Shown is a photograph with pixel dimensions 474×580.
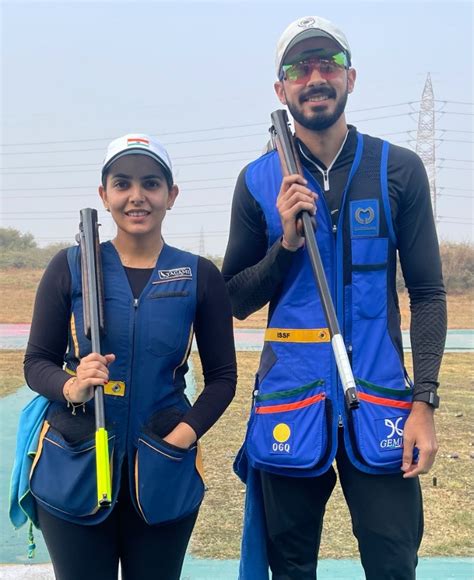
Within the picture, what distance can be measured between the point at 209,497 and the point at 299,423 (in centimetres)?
270

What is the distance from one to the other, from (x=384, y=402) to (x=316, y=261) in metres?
0.52

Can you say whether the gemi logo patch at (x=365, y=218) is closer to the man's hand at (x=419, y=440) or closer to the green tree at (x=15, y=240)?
the man's hand at (x=419, y=440)

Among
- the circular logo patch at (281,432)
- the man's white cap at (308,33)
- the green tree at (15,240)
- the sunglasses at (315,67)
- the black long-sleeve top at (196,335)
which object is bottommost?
the circular logo patch at (281,432)

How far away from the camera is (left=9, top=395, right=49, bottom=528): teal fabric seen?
84.0 inches

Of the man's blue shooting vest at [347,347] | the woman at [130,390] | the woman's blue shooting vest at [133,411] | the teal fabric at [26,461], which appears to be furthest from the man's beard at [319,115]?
the teal fabric at [26,461]

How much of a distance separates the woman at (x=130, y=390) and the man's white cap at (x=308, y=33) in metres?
0.59

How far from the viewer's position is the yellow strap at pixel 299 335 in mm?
2242

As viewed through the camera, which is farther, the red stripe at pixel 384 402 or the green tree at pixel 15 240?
the green tree at pixel 15 240

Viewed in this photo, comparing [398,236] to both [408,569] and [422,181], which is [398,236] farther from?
[408,569]

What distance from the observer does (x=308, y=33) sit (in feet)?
7.57

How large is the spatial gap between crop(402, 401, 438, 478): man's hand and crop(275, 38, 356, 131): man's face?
100 cm

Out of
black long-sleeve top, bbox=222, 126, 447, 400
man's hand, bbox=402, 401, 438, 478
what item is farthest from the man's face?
man's hand, bbox=402, 401, 438, 478

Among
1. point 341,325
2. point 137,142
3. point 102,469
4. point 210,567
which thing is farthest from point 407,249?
point 210,567

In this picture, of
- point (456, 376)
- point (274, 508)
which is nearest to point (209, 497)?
point (274, 508)
